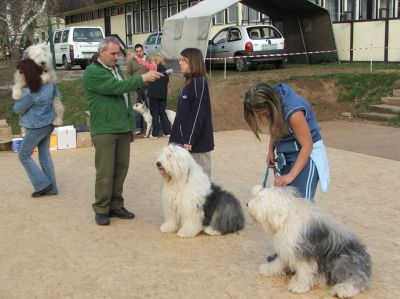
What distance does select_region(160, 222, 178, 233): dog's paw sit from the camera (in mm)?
5438

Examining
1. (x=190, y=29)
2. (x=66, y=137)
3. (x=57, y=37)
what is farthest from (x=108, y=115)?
(x=57, y=37)

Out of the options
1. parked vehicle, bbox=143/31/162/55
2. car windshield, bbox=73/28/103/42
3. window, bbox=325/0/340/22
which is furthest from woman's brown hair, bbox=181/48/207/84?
car windshield, bbox=73/28/103/42

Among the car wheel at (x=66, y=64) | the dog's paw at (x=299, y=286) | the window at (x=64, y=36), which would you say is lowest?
the dog's paw at (x=299, y=286)

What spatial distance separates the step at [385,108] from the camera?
13.0m

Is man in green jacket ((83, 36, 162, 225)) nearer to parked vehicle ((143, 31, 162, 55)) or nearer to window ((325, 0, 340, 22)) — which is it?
window ((325, 0, 340, 22))

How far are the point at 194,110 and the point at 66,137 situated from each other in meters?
5.39

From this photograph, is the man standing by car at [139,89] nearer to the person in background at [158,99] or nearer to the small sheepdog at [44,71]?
the person in background at [158,99]

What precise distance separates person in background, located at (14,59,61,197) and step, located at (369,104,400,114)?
902 centimetres

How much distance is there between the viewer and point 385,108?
43.7 ft

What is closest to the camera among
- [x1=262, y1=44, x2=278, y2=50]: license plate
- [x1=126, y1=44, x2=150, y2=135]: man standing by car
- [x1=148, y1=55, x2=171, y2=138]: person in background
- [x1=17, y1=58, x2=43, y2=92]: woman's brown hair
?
[x1=17, y1=58, x2=43, y2=92]: woman's brown hair

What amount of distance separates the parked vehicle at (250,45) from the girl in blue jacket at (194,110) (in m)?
12.7

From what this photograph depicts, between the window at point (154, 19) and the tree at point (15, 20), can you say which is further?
the window at point (154, 19)

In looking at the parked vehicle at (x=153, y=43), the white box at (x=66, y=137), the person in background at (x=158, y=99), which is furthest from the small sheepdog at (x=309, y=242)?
the parked vehicle at (x=153, y=43)

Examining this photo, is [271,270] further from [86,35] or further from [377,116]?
[86,35]
